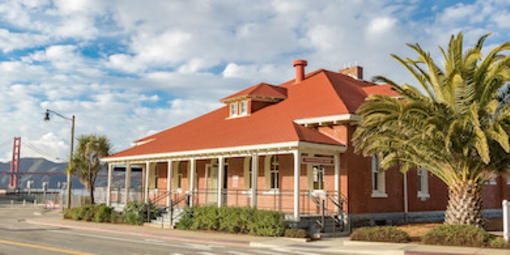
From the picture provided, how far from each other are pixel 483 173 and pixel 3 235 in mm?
18283

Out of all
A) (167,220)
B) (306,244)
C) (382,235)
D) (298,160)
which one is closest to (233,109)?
(167,220)

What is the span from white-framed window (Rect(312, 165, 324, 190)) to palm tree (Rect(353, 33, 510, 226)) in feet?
16.5

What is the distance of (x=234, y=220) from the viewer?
19828 mm

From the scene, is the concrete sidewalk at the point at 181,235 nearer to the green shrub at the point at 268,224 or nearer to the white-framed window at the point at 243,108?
the green shrub at the point at 268,224

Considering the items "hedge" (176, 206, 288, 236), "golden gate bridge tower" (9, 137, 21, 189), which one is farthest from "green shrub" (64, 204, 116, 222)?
"golden gate bridge tower" (9, 137, 21, 189)

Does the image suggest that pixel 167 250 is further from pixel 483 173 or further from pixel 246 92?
pixel 246 92

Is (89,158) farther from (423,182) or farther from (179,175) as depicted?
(423,182)

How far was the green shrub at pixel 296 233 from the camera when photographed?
18172mm

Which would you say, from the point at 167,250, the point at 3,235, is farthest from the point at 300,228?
the point at 3,235

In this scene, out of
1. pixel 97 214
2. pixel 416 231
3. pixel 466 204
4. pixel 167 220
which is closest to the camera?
pixel 466 204

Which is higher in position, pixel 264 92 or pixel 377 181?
pixel 264 92

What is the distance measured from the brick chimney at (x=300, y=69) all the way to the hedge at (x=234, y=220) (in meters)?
11.2

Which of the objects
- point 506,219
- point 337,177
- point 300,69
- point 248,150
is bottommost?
point 506,219

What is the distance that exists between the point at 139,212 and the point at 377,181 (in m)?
12.0
